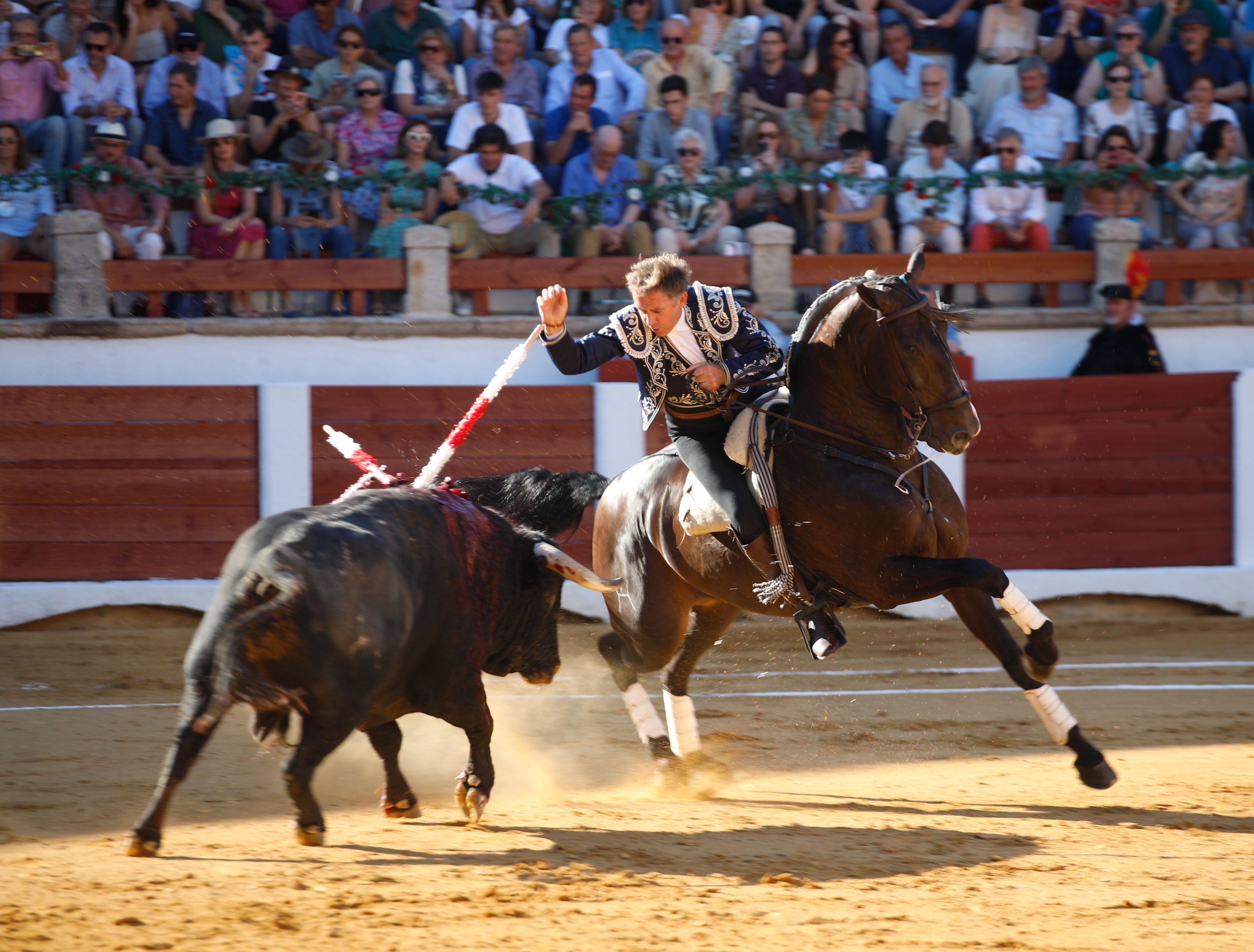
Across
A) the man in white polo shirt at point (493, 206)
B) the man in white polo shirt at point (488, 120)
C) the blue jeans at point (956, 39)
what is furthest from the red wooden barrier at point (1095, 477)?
the man in white polo shirt at point (488, 120)

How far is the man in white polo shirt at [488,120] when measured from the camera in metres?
9.01

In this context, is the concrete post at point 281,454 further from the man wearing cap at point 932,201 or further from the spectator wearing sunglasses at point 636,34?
the man wearing cap at point 932,201

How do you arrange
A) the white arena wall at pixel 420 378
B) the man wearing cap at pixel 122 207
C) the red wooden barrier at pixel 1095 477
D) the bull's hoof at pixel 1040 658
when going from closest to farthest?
the bull's hoof at pixel 1040 658 < the white arena wall at pixel 420 378 < the red wooden barrier at pixel 1095 477 < the man wearing cap at pixel 122 207

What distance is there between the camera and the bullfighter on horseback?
429cm

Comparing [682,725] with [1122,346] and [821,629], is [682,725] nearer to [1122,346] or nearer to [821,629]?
[821,629]

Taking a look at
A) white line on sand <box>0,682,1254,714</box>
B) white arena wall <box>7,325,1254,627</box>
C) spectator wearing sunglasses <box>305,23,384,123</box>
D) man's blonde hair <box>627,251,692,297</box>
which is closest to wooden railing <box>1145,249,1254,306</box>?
white arena wall <box>7,325,1254,627</box>

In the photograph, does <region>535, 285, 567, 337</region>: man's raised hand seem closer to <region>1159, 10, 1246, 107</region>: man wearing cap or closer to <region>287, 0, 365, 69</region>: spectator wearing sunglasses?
<region>287, 0, 365, 69</region>: spectator wearing sunglasses

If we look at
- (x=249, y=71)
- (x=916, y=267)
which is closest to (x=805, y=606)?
(x=916, y=267)

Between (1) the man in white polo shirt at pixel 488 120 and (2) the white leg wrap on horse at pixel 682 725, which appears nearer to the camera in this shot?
(2) the white leg wrap on horse at pixel 682 725

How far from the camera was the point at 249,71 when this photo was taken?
363 inches

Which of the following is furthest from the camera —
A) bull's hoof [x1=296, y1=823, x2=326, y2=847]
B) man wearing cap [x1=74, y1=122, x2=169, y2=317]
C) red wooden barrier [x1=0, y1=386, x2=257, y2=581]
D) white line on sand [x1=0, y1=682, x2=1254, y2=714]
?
man wearing cap [x1=74, y1=122, x2=169, y2=317]

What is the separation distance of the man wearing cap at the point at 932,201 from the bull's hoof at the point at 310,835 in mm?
6652

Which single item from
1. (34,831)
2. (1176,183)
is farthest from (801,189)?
(34,831)

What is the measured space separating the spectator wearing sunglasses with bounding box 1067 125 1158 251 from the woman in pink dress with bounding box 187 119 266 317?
5.98 meters
